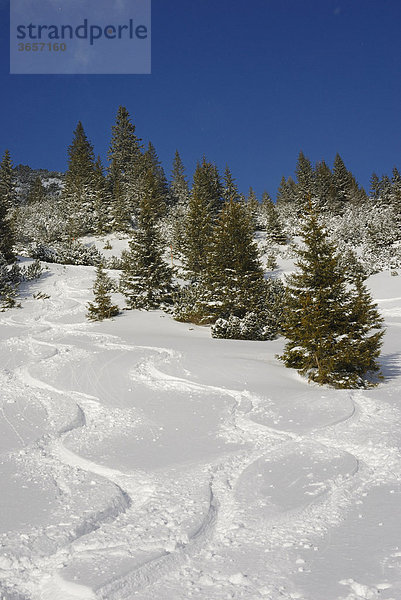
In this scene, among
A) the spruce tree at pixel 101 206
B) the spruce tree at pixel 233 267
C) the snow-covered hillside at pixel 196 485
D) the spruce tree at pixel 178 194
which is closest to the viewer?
the snow-covered hillside at pixel 196 485

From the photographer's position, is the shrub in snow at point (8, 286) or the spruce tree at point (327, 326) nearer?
the spruce tree at point (327, 326)

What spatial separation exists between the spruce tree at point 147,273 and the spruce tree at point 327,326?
11595 millimetres

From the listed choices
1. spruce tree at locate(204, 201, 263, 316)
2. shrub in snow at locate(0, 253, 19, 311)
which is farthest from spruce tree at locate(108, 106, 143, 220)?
spruce tree at locate(204, 201, 263, 316)

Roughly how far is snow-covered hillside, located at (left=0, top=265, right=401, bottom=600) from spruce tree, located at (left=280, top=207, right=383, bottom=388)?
1.91 ft

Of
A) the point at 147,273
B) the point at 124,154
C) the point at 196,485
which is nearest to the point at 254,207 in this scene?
the point at 124,154

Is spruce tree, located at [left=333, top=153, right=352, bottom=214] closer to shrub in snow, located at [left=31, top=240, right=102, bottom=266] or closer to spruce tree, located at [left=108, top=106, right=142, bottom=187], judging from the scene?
spruce tree, located at [left=108, top=106, right=142, bottom=187]

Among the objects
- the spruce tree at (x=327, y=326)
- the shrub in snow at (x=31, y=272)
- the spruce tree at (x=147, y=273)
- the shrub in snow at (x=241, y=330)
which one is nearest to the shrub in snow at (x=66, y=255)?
the shrub in snow at (x=31, y=272)

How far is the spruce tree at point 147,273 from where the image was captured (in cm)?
2027

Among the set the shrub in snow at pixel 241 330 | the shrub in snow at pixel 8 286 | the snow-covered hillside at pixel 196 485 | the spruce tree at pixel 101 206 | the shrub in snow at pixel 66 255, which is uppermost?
the spruce tree at pixel 101 206

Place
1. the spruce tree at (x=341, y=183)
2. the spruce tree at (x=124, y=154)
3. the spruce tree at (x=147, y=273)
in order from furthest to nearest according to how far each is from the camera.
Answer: the spruce tree at (x=341, y=183), the spruce tree at (x=124, y=154), the spruce tree at (x=147, y=273)

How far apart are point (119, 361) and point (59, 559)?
732 cm

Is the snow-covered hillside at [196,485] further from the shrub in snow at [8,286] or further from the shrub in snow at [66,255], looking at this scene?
the shrub in snow at [66,255]

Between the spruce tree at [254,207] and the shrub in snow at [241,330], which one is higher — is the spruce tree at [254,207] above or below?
above

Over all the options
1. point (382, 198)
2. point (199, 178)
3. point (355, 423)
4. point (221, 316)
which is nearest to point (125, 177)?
point (199, 178)
